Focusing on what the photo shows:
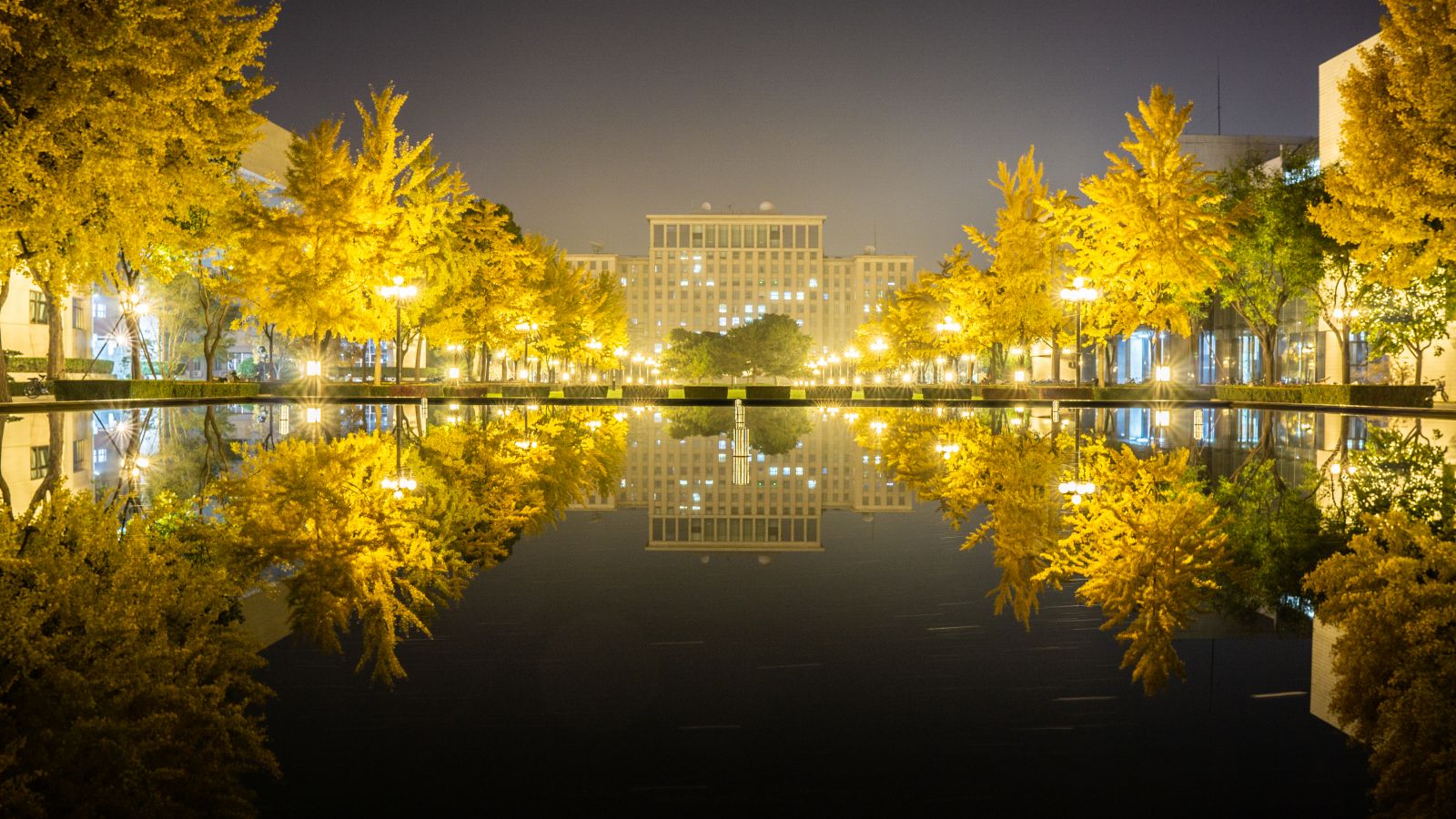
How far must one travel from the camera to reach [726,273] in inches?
7136

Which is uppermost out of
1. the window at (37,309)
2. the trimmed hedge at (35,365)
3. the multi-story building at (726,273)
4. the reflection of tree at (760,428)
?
the multi-story building at (726,273)

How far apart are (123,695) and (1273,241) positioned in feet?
142

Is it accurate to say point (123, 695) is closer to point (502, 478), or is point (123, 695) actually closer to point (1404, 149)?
point (502, 478)

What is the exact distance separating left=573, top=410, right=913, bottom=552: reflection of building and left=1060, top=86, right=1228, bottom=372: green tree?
23.0 metres

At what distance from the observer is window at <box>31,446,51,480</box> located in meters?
11.7

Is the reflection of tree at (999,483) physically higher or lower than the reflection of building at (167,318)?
lower

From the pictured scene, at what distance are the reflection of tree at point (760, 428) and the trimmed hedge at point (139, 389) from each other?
18479mm

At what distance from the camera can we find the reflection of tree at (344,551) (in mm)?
5113

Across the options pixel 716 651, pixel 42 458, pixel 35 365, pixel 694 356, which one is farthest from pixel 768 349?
pixel 716 651

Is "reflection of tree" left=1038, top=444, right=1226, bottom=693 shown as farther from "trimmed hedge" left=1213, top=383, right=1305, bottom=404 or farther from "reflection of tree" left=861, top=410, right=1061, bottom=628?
"trimmed hedge" left=1213, top=383, right=1305, bottom=404

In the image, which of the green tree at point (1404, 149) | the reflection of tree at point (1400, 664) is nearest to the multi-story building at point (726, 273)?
the green tree at point (1404, 149)

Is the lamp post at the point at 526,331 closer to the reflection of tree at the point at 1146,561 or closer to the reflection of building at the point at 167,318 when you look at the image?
the reflection of building at the point at 167,318

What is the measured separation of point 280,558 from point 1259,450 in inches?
677

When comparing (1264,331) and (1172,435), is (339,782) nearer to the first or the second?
(1172,435)
